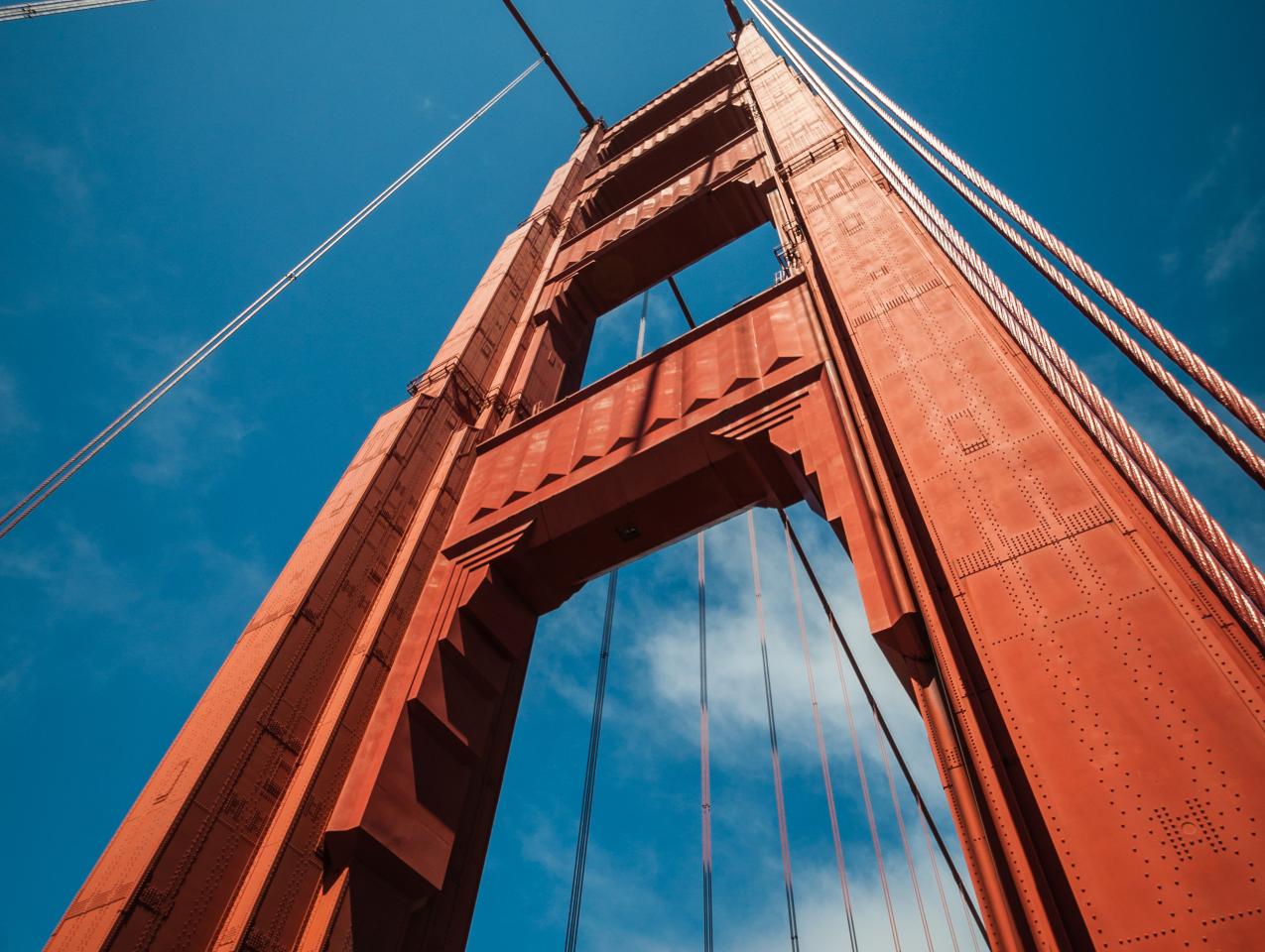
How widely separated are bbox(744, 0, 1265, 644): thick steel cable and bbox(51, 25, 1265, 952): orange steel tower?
28 centimetres

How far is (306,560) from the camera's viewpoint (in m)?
9.23

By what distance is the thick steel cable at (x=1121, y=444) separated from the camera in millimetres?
3867

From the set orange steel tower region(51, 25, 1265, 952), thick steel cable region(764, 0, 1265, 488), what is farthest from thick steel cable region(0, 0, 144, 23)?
thick steel cable region(764, 0, 1265, 488)

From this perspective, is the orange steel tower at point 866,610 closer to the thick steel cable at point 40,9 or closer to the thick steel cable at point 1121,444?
the thick steel cable at point 1121,444

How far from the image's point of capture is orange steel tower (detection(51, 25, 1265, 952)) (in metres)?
3.92

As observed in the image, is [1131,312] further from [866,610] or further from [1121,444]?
[866,610]

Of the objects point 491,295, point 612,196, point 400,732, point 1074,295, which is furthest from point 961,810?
point 612,196

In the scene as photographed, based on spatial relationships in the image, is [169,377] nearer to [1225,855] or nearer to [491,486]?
[491,486]

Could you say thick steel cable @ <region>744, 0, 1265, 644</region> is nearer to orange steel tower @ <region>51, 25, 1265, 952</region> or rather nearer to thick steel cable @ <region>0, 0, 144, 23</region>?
orange steel tower @ <region>51, 25, 1265, 952</region>

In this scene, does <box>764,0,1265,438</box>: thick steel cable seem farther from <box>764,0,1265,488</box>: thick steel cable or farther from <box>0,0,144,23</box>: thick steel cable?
<box>0,0,144,23</box>: thick steel cable

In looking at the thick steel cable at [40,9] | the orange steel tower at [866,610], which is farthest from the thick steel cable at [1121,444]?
the thick steel cable at [40,9]

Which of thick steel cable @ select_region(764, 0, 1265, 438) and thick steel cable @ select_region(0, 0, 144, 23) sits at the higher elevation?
thick steel cable @ select_region(0, 0, 144, 23)

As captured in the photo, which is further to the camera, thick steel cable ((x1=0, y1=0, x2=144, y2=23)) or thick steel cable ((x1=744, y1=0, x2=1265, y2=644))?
thick steel cable ((x1=0, y1=0, x2=144, y2=23))

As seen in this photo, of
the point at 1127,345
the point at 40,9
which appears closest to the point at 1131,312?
the point at 1127,345
